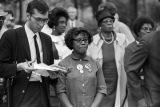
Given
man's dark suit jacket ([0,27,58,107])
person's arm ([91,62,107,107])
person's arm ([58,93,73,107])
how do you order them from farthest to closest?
person's arm ([91,62,107,107]) < person's arm ([58,93,73,107]) < man's dark suit jacket ([0,27,58,107])

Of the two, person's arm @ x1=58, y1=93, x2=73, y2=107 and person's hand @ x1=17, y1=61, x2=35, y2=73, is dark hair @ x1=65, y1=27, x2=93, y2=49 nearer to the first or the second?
person's arm @ x1=58, y1=93, x2=73, y2=107

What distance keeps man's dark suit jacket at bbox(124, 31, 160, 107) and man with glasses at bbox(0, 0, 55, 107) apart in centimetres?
121

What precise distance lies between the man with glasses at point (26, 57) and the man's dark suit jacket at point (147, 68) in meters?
1.21

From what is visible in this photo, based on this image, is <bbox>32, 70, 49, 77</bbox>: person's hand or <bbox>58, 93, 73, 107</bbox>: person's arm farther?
<bbox>58, 93, 73, 107</bbox>: person's arm

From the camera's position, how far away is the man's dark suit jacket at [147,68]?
6227 millimetres

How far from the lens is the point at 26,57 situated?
619cm

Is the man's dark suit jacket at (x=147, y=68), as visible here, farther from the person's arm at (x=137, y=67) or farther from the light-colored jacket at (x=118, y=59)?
the light-colored jacket at (x=118, y=59)

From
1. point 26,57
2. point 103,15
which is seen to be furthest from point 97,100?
point 103,15

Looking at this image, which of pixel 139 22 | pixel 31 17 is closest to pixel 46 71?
pixel 31 17

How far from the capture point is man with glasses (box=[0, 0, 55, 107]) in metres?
6.13

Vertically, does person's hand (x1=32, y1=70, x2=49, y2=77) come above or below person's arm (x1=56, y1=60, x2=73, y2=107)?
above

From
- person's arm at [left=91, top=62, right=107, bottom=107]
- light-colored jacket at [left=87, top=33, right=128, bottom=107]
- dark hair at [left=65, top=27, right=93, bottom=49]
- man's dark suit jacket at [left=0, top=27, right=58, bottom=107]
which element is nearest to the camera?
man's dark suit jacket at [left=0, top=27, right=58, bottom=107]

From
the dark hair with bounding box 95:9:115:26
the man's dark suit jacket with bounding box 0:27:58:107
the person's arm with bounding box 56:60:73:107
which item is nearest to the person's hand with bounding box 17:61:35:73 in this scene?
the man's dark suit jacket with bounding box 0:27:58:107

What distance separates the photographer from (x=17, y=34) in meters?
6.23
